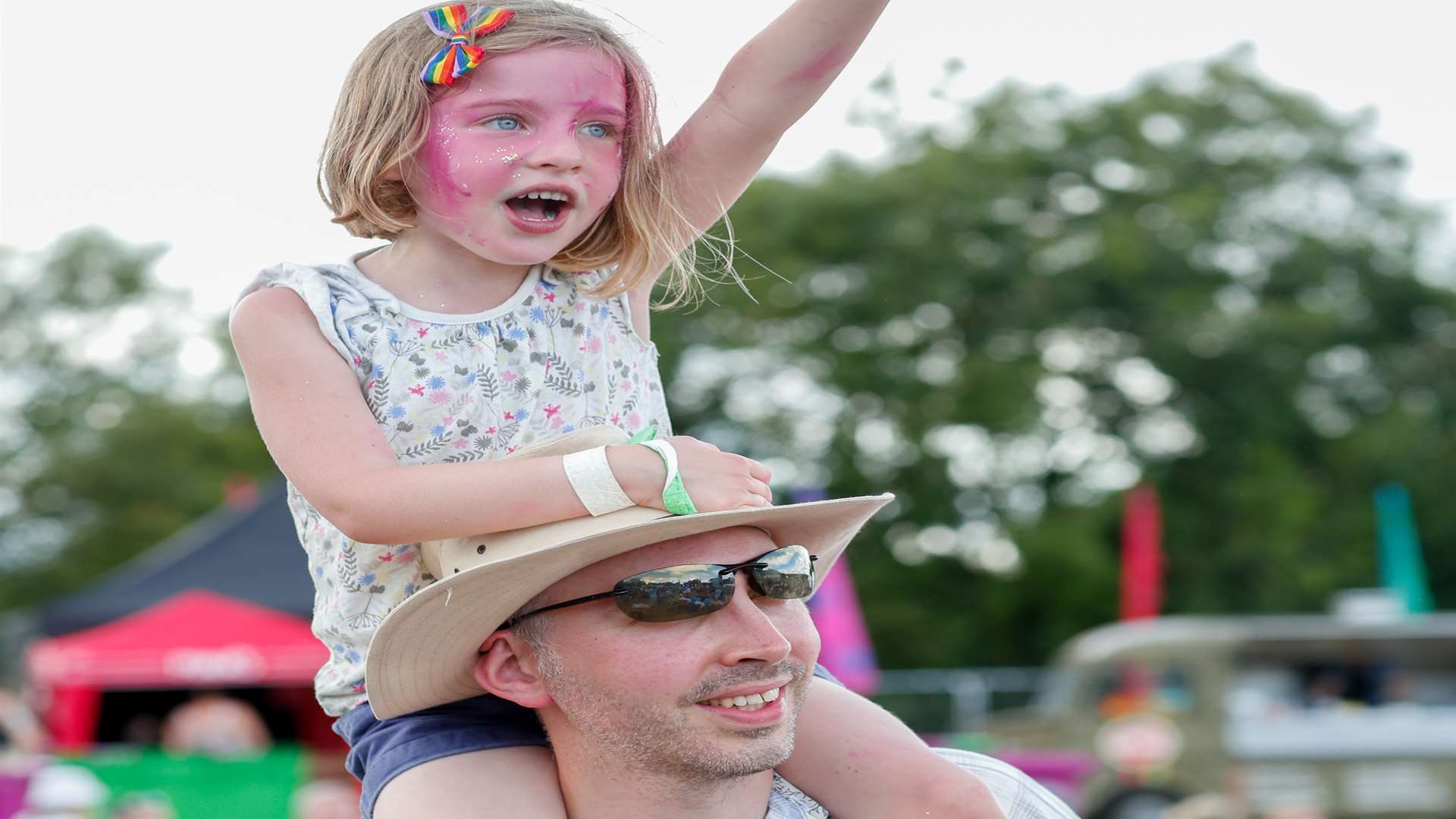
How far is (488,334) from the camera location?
2.39m

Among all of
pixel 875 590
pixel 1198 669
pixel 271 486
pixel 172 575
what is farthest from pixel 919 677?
pixel 172 575

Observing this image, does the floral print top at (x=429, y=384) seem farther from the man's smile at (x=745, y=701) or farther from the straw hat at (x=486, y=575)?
the man's smile at (x=745, y=701)

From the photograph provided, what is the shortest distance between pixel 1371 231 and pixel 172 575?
82.2ft

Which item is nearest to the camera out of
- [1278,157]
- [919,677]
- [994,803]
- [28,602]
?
[994,803]

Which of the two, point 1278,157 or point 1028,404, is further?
point 1278,157

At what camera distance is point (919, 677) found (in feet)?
81.9

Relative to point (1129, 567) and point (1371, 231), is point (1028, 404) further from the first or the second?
point (1371, 231)

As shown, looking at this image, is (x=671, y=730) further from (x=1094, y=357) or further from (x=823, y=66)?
(x=1094, y=357)

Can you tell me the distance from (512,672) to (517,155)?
74 centimetres

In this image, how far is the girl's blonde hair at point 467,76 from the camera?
2.33 metres

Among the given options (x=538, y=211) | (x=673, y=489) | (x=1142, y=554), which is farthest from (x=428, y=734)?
(x=1142, y=554)

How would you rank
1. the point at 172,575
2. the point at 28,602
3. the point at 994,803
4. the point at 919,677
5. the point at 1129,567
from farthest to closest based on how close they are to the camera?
the point at 28,602
the point at 1129,567
the point at 919,677
the point at 172,575
the point at 994,803

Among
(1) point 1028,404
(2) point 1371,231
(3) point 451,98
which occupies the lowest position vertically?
(1) point 1028,404

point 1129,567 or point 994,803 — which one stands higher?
point 994,803
